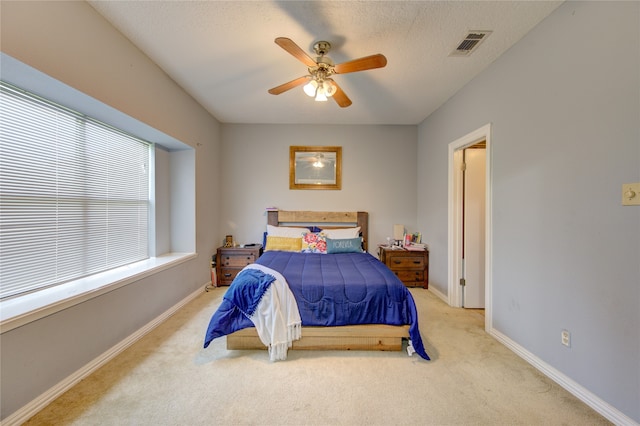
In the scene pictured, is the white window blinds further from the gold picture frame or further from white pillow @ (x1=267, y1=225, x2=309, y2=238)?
the gold picture frame

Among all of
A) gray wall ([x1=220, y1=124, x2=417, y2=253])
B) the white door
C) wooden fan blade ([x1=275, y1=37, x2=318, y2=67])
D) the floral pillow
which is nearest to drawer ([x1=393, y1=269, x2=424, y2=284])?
gray wall ([x1=220, y1=124, x2=417, y2=253])

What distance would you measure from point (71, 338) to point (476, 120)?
13.4 feet

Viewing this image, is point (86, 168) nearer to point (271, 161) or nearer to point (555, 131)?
point (271, 161)

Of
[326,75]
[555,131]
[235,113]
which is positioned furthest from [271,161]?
[555,131]

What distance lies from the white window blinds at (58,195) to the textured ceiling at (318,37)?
94cm

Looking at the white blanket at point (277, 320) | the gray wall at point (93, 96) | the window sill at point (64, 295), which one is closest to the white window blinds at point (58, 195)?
the window sill at point (64, 295)

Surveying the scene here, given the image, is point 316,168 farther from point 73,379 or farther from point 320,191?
point 73,379

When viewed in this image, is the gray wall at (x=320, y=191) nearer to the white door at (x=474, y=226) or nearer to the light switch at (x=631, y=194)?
the white door at (x=474, y=226)

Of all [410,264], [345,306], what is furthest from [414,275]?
[345,306]

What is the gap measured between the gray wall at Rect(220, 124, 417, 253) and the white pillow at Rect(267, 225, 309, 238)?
40 centimetres

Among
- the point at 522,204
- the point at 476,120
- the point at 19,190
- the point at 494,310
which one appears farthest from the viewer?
the point at 476,120

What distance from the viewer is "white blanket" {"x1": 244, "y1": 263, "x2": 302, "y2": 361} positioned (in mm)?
1984

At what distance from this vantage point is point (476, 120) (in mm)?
2689

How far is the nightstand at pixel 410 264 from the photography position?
3801mm
